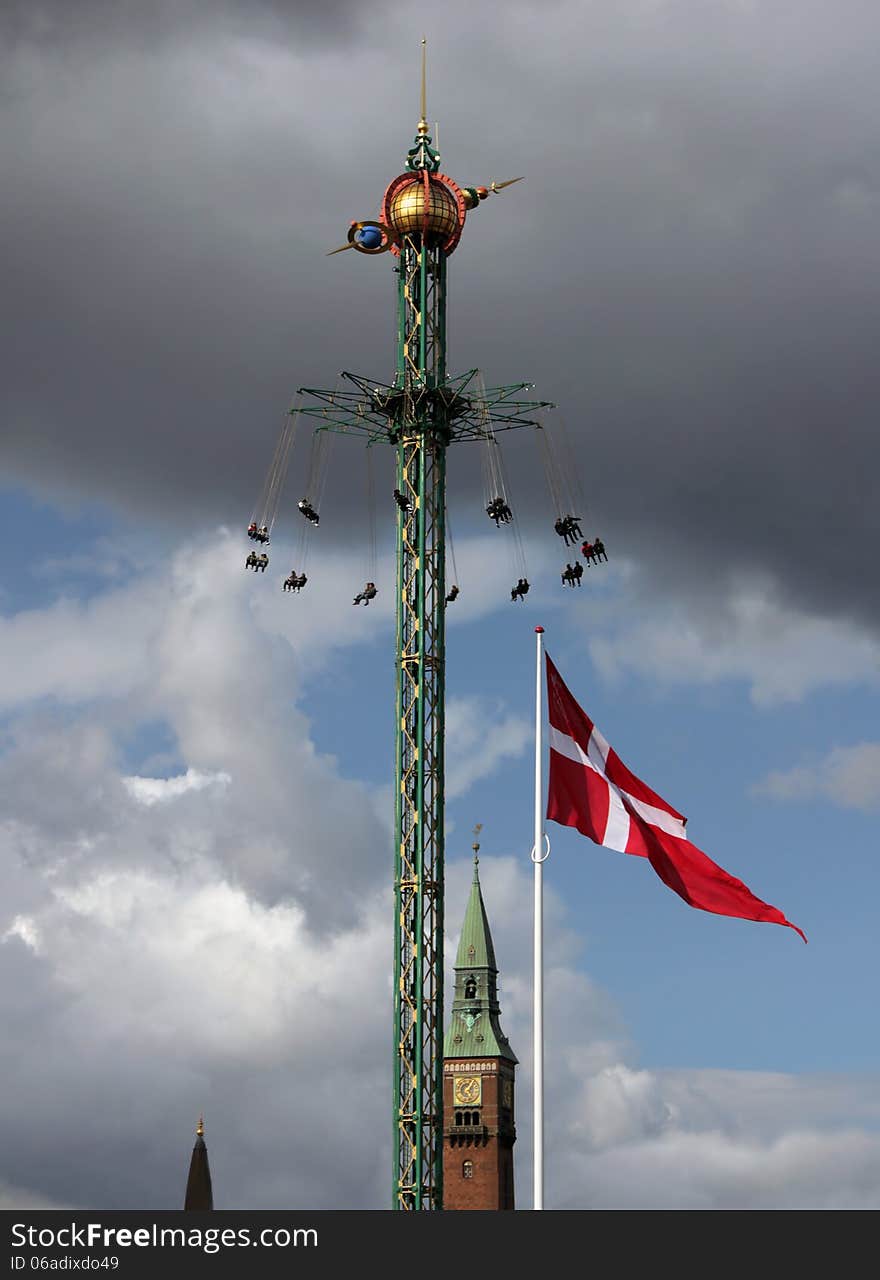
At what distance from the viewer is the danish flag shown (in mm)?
48062

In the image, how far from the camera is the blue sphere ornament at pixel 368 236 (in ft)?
290

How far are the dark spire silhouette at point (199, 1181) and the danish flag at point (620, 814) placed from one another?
36741mm

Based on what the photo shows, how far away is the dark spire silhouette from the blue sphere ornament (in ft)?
120

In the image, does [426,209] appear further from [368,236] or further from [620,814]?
[620,814]

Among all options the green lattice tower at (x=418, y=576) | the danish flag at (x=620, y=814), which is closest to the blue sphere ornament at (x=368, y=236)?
the green lattice tower at (x=418, y=576)

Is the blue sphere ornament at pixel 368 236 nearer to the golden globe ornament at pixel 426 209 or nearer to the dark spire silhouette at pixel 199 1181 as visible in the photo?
the golden globe ornament at pixel 426 209

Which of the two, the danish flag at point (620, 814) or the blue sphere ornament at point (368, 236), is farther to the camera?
the blue sphere ornament at point (368, 236)

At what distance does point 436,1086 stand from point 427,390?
27.5m

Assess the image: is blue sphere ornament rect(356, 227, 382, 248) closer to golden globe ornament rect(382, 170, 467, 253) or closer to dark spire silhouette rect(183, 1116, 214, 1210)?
golden globe ornament rect(382, 170, 467, 253)

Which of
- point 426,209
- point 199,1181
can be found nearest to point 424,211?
point 426,209

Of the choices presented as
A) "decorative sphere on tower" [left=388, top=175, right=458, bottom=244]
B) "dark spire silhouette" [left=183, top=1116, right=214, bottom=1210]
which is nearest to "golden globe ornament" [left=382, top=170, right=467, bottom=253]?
"decorative sphere on tower" [left=388, top=175, right=458, bottom=244]

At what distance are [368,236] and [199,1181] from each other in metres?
38.9
